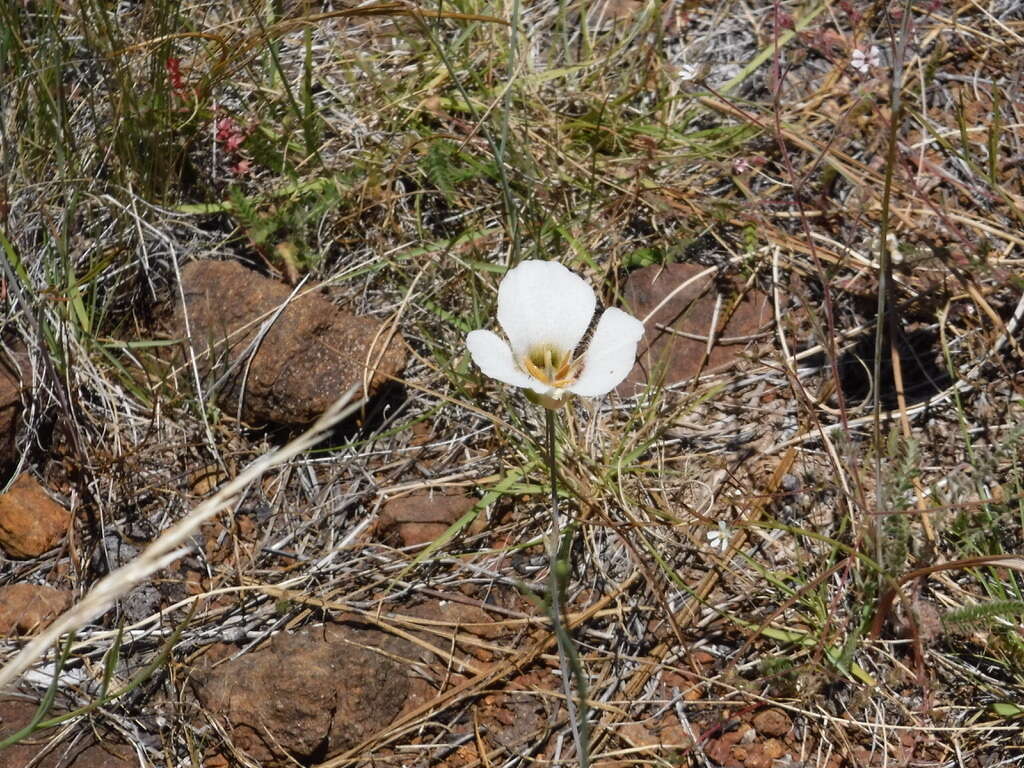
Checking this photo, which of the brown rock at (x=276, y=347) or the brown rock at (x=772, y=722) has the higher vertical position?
the brown rock at (x=276, y=347)

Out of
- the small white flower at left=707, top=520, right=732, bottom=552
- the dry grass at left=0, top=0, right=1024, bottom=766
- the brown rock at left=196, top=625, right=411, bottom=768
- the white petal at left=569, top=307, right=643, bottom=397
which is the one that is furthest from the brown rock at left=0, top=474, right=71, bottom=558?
the small white flower at left=707, top=520, right=732, bottom=552

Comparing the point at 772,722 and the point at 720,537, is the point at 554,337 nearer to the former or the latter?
the point at 720,537

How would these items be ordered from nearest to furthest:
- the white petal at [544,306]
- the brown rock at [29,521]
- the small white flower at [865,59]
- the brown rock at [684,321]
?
the white petal at [544,306] < the brown rock at [29,521] < the brown rock at [684,321] < the small white flower at [865,59]

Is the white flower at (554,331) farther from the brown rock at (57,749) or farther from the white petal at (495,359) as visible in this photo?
the brown rock at (57,749)

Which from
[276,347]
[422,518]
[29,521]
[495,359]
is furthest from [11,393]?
[495,359]

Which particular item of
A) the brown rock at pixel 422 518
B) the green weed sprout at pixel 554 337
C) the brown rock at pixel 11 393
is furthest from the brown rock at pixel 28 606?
the green weed sprout at pixel 554 337

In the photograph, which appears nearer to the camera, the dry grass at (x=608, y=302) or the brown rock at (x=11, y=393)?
the dry grass at (x=608, y=302)
